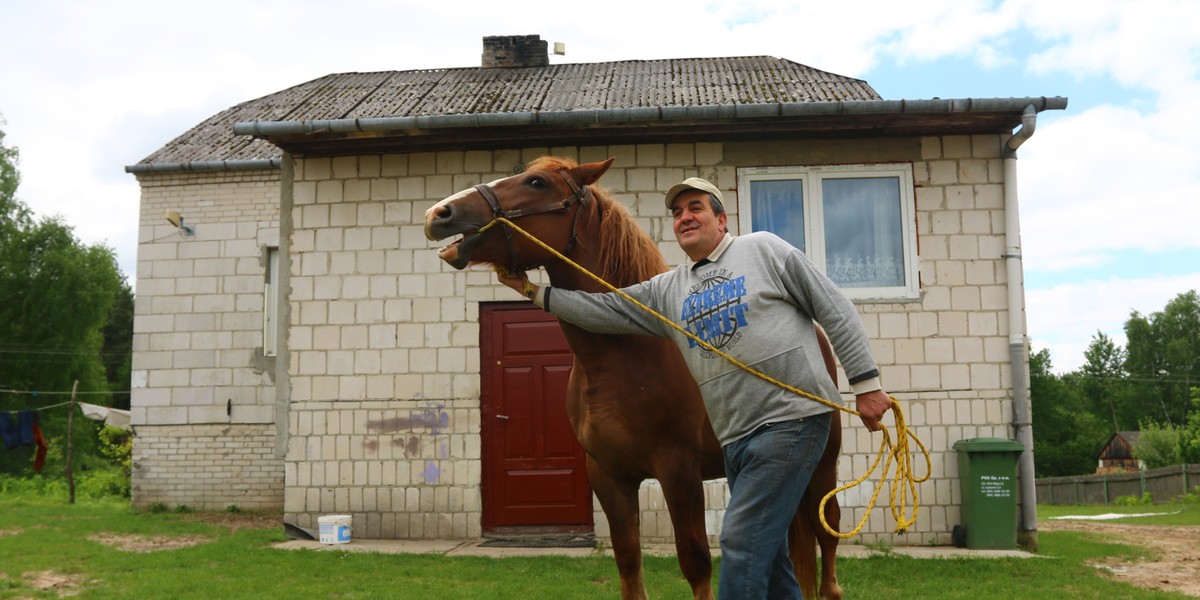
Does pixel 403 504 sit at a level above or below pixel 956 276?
below

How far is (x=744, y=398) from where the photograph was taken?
265cm

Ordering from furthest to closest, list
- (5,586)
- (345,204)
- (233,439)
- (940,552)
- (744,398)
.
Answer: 1. (233,439)
2. (345,204)
3. (940,552)
4. (5,586)
5. (744,398)

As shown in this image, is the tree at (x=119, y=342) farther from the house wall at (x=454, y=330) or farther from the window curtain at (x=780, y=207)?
the window curtain at (x=780, y=207)

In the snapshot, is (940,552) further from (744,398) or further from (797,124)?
(744,398)

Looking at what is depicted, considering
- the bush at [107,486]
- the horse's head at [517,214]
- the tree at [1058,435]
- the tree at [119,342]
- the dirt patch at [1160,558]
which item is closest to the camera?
the horse's head at [517,214]

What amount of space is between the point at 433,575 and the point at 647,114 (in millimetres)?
3960

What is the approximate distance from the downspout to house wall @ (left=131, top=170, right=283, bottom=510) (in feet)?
28.3

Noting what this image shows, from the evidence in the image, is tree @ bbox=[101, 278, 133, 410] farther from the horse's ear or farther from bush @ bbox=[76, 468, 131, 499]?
the horse's ear

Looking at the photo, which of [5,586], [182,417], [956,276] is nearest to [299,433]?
[5,586]

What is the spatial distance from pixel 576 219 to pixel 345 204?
5.31 meters

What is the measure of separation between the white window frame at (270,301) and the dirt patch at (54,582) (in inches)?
208

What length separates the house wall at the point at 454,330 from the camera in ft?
24.6

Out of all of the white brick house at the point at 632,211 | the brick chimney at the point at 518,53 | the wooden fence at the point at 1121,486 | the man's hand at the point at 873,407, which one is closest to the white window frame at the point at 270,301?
the white brick house at the point at 632,211

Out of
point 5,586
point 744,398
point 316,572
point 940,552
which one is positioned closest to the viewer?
point 744,398
